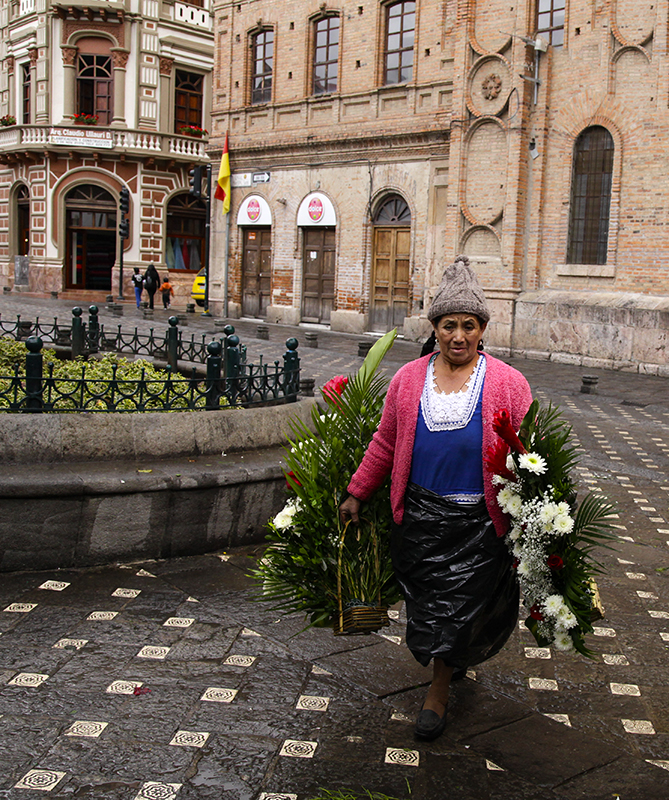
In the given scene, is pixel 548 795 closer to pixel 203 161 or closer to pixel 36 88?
pixel 203 161

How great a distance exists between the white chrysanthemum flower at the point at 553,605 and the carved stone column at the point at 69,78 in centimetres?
3288

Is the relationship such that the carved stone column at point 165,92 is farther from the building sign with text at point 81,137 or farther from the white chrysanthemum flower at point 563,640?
the white chrysanthemum flower at point 563,640

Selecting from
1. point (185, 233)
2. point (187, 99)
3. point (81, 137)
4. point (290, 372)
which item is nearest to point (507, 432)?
point (290, 372)

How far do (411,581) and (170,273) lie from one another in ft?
103

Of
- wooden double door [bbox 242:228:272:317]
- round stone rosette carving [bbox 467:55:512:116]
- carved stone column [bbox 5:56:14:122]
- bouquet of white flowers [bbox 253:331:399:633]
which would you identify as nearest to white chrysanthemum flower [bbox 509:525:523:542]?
bouquet of white flowers [bbox 253:331:399:633]

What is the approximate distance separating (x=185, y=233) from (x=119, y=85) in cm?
575

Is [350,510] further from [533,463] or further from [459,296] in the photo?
[459,296]

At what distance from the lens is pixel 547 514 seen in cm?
326

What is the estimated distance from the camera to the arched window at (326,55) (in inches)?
926

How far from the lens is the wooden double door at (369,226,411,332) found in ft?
72.7

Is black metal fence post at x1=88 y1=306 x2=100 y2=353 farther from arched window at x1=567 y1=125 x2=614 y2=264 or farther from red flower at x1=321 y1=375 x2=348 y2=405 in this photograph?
arched window at x1=567 y1=125 x2=614 y2=264

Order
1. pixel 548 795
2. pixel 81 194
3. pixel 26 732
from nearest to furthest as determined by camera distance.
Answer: pixel 548 795
pixel 26 732
pixel 81 194

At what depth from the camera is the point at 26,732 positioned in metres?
3.45

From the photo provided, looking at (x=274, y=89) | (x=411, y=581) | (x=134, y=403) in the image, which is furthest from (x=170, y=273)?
(x=411, y=581)
